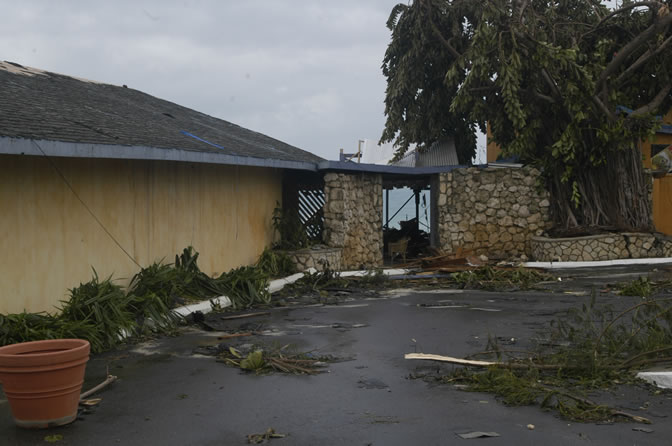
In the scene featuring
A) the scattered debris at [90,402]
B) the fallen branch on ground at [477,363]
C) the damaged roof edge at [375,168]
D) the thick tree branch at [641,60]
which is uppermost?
the thick tree branch at [641,60]

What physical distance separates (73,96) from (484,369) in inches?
381

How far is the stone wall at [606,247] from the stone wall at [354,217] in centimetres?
493

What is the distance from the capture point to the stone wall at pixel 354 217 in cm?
1784

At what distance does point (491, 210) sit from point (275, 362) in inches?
555

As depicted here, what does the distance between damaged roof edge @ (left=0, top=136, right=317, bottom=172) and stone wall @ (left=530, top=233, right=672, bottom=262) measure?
9303 millimetres

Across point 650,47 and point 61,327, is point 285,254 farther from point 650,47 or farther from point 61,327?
point 650,47

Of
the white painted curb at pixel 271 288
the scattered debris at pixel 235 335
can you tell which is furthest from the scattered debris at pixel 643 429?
the white painted curb at pixel 271 288

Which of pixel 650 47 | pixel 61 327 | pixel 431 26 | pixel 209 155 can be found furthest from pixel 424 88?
pixel 61 327

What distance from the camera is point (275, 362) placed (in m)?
7.96

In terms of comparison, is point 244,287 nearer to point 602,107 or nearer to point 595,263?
point 595,263

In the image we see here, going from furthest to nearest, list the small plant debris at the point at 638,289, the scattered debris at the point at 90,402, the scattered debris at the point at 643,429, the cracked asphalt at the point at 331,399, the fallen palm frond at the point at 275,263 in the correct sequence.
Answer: the fallen palm frond at the point at 275,263, the small plant debris at the point at 638,289, the scattered debris at the point at 90,402, the cracked asphalt at the point at 331,399, the scattered debris at the point at 643,429

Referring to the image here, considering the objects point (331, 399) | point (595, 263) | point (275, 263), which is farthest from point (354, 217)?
point (331, 399)

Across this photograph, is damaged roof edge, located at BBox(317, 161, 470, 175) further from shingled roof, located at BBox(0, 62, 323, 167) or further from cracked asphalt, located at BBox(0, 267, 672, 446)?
cracked asphalt, located at BBox(0, 267, 672, 446)

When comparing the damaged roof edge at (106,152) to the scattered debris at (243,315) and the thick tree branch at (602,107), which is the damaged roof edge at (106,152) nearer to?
the scattered debris at (243,315)
